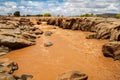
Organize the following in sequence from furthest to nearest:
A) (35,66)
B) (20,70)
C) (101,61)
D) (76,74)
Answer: (101,61) → (35,66) → (20,70) → (76,74)

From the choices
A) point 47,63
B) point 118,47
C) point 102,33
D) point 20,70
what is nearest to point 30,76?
point 20,70

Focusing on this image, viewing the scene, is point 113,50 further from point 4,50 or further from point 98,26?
point 98,26

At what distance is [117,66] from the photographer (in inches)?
626

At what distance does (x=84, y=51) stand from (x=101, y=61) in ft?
13.6

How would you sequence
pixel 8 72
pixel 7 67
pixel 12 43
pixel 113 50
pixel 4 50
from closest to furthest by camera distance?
pixel 8 72, pixel 7 67, pixel 113 50, pixel 4 50, pixel 12 43

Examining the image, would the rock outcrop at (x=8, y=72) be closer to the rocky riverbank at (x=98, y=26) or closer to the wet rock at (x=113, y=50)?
the wet rock at (x=113, y=50)

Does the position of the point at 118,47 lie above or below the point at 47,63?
above

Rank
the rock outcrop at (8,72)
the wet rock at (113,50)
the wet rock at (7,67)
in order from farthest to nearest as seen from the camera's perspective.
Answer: the wet rock at (113,50) < the wet rock at (7,67) < the rock outcrop at (8,72)

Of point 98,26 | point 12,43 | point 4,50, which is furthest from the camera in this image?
point 98,26

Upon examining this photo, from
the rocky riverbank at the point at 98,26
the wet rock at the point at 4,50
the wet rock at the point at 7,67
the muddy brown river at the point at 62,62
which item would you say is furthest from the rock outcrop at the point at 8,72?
the rocky riverbank at the point at 98,26

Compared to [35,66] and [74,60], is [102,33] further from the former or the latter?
[35,66]

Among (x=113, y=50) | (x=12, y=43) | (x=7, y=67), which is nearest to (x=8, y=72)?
(x=7, y=67)

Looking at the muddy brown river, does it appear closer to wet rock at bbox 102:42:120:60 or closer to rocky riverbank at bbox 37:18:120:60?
wet rock at bbox 102:42:120:60

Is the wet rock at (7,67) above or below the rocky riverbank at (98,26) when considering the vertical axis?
below
